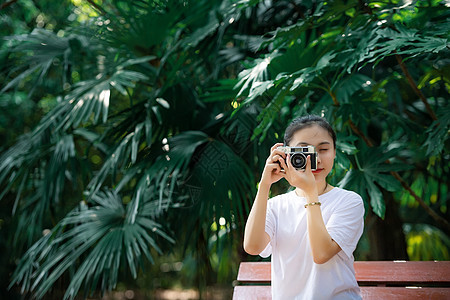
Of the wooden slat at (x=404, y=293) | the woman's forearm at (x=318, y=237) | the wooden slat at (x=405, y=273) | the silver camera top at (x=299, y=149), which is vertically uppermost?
the silver camera top at (x=299, y=149)

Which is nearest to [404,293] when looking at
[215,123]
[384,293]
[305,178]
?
[384,293]

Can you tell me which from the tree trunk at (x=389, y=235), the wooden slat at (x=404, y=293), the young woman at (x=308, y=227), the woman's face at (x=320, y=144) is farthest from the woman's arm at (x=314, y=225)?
the tree trunk at (x=389, y=235)

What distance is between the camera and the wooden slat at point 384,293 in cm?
179

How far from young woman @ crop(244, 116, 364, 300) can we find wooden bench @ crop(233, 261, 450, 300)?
54 centimetres

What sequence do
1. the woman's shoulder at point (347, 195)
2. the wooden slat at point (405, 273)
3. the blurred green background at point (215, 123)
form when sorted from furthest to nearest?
the blurred green background at point (215, 123) < the wooden slat at point (405, 273) < the woman's shoulder at point (347, 195)

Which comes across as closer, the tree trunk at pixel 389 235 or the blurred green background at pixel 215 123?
the blurred green background at pixel 215 123

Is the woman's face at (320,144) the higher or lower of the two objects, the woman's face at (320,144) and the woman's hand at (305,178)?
the higher

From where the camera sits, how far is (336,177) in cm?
229

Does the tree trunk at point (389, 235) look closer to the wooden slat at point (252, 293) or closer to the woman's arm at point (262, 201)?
the wooden slat at point (252, 293)

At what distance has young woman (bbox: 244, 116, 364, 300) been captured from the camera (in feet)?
4.35

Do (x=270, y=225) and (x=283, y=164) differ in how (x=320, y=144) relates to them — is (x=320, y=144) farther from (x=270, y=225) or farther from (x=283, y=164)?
(x=270, y=225)

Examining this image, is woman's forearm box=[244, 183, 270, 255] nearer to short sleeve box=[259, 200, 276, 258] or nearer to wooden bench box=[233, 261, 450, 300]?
short sleeve box=[259, 200, 276, 258]

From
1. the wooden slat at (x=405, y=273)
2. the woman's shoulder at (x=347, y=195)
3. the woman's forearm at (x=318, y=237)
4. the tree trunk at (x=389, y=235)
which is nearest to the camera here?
the woman's forearm at (x=318, y=237)

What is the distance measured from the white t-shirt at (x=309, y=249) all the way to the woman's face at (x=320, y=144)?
3.4 inches
